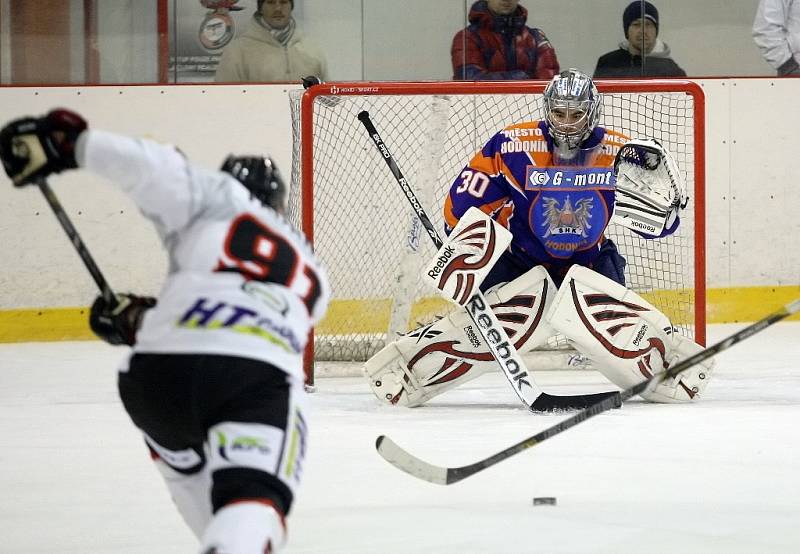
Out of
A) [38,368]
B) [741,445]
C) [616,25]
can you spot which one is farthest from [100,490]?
[616,25]

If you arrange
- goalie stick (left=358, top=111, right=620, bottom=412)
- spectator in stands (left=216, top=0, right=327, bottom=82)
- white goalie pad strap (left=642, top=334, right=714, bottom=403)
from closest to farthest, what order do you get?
1. goalie stick (left=358, top=111, right=620, bottom=412)
2. white goalie pad strap (left=642, top=334, right=714, bottom=403)
3. spectator in stands (left=216, top=0, right=327, bottom=82)

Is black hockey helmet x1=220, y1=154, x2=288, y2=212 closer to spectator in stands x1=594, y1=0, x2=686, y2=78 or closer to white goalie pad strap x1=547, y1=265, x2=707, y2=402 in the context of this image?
white goalie pad strap x1=547, y1=265, x2=707, y2=402

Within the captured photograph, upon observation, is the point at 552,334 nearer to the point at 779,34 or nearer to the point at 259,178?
the point at 259,178

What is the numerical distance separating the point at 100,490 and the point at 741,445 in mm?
1609

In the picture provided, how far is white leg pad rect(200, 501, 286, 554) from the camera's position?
176cm

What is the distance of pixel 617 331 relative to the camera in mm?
4430

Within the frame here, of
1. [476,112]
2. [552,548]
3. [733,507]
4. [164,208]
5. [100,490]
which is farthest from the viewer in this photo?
[476,112]

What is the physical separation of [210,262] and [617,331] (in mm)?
2637

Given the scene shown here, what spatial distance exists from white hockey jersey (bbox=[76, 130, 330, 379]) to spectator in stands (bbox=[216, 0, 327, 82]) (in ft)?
13.8

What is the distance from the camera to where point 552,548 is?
260cm

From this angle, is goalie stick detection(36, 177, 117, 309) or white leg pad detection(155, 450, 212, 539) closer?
white leg pad detection(155, 450, 212, 539)

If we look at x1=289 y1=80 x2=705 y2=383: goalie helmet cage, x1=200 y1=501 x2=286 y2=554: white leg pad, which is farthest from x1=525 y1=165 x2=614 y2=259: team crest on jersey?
x1=200 y1=501 x2=286 y2=554: white leg pad

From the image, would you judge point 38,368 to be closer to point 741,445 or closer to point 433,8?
point 433,8

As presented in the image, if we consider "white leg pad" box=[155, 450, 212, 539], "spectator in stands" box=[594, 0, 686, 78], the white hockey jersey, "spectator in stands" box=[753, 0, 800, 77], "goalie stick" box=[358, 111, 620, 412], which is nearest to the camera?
the white hockey jersey
